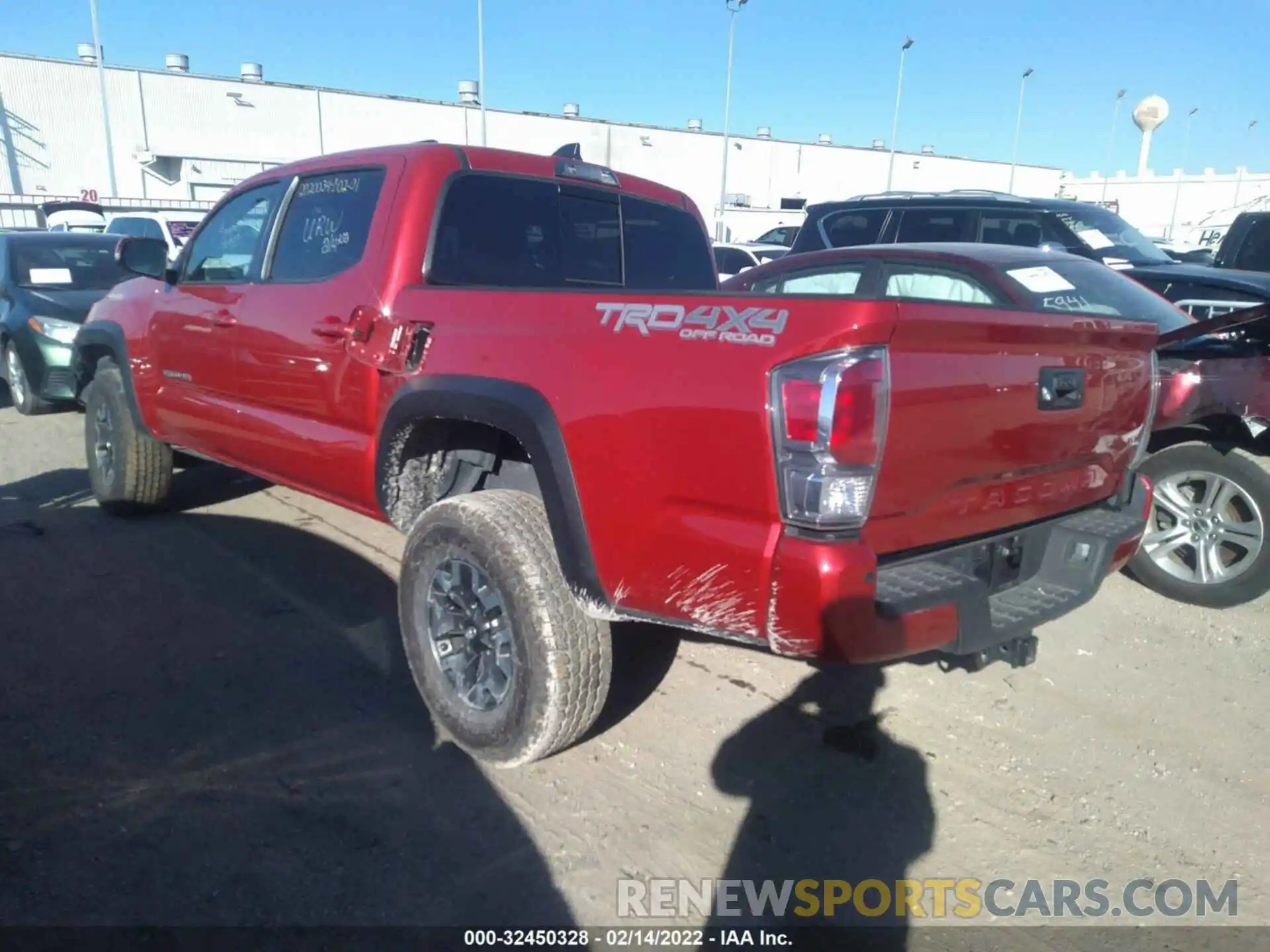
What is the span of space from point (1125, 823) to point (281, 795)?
8.71ft

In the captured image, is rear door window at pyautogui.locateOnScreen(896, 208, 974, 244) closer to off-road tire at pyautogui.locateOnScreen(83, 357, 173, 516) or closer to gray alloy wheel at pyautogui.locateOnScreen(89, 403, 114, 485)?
off-road tire at pyautogui.locateOnScreen(83, 357, 173, 516)

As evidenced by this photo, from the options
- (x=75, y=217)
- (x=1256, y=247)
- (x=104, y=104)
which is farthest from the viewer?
(x=104, y=104)

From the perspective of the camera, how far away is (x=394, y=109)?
4019 centimetres

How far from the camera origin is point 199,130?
122 ft

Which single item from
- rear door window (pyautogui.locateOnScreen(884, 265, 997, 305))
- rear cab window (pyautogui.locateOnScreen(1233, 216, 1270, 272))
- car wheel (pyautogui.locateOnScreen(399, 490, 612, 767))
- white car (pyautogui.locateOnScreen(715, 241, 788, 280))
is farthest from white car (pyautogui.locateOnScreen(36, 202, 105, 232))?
rear cab window (pyautogui.locateOnScreen(1233, 216, 1270, 272))

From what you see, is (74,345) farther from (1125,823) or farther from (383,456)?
(1125,823)

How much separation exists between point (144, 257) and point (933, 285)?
4188 mm

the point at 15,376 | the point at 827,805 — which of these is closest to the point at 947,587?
the point at 827,805

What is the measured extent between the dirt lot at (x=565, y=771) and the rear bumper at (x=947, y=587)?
68cm

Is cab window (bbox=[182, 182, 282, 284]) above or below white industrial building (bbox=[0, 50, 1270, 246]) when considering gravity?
below

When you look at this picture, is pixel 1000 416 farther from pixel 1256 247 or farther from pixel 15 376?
pixel 15 376

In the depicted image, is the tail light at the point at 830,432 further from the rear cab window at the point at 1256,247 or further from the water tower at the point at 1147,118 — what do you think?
the water tower at the point at 1147,118

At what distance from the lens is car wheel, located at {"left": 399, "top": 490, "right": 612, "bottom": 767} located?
2.82 meters

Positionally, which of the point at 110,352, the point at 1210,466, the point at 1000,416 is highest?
the point at 1000,416
